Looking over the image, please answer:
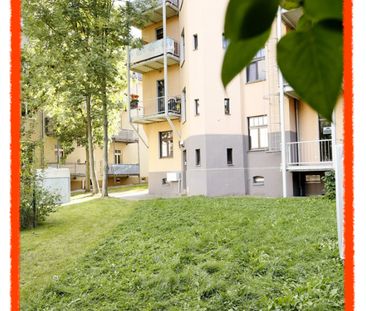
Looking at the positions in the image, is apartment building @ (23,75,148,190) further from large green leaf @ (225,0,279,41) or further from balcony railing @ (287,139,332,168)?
large green leaf @ (225,0,279,41)

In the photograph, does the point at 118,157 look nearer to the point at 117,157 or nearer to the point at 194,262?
the point at 117,157

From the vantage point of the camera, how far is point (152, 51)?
242 inches

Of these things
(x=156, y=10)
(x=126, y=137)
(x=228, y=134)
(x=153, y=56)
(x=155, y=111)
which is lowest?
(x=228, y=134)

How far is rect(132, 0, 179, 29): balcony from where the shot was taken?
215 inches


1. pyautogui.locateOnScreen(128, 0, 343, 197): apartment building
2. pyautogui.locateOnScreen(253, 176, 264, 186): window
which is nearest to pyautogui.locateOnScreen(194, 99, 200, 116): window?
pyautogui.locateOnScreen(128, 0, 343, 197): apartment building

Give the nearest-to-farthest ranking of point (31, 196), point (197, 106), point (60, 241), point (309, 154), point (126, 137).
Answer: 1. point (60, 241)
2. point (31, 196)
3. point (197, 106)
4. point (309, 154)
5. point (126, 137)

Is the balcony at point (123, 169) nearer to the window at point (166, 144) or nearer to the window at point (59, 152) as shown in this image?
the window at point (59, 152)

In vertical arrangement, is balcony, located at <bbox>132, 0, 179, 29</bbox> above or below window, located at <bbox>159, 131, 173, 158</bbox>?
above

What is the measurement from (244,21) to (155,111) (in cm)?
656

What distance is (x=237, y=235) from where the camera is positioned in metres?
2.66

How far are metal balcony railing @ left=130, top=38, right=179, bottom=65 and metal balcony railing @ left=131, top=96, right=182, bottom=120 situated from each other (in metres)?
0.72

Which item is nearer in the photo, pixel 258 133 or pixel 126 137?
pixel 258 133

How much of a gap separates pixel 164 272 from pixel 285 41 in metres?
2.07

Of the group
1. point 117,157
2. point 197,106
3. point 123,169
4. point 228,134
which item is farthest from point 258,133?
point 117,157
